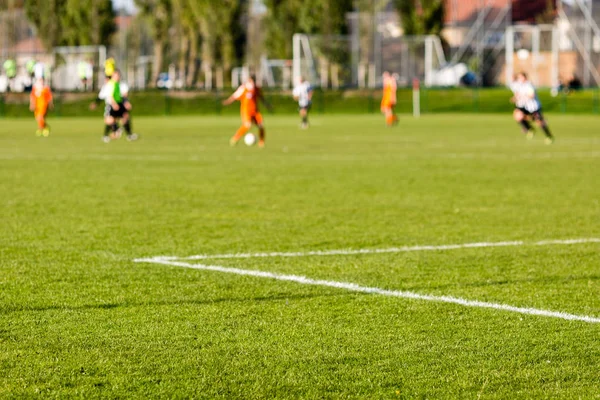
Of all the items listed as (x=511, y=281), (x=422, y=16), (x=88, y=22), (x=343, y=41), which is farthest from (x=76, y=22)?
(x=511, y=281)

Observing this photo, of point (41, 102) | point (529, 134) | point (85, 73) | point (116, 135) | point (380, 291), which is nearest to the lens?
point (380, 291)

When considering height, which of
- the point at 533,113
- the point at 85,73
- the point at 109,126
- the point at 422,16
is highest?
the point at 422,16

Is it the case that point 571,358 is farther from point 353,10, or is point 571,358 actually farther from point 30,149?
point 353,10

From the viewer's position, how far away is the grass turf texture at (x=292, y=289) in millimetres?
5852

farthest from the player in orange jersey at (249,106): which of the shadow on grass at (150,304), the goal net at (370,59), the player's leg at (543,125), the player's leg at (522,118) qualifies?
the goal net at (370,59)

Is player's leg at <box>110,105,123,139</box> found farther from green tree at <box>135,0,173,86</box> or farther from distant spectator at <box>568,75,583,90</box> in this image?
green tree at <box>135,0,173,86</box>

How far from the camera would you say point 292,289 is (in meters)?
8.34

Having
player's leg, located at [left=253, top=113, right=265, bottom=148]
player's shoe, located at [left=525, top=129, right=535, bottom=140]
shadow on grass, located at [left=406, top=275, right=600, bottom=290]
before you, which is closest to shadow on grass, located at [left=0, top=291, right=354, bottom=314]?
shadow on grass, located at [left=406, top=275, right=600, bottom=290]

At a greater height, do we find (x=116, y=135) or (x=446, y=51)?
(x=446, y=51)

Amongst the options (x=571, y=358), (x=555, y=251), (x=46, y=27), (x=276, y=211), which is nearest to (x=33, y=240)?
(x=276, y=211)

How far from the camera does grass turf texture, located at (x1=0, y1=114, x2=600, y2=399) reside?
5.85m

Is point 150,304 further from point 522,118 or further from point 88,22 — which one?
point 88,22

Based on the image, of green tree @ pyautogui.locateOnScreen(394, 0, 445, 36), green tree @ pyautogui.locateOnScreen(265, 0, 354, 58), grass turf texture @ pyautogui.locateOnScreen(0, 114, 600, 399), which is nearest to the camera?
grass turf texture @ pyautogui.locateOnScreen(0, 114, 600, 399)

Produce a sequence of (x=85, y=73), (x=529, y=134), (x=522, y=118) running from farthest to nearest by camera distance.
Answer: (x=85, y=73)
(x=529, y=134)
(x=522, y=118)
